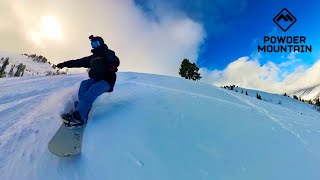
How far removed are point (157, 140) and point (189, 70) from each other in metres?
30.2

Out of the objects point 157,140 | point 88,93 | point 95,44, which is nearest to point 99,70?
point 95,44

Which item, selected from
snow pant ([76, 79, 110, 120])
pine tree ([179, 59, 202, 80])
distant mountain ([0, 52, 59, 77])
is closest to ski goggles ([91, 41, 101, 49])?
snow pant ([76, 79, 110, 120])

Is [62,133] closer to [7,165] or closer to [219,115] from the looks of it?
[7,165]

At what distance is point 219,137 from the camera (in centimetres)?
630

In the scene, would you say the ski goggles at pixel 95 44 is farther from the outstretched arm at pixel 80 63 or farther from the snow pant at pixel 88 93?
the snow pant at pixel 88 93

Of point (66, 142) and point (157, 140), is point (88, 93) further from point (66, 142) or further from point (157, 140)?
point (157, 140)

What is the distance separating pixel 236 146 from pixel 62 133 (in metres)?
3.02

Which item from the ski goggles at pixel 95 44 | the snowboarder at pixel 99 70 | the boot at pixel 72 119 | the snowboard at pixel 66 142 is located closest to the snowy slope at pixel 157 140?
the snowboard at pixel 66 142

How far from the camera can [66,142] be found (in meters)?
5.58

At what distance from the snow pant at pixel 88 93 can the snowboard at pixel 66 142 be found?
37 cm

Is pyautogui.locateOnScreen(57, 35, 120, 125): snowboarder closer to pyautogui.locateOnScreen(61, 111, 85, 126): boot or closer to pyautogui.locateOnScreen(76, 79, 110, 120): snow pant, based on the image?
pyautogui.locateOnScreen(76, 79, 110, 120): snow pant

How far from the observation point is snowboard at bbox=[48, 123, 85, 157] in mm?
5340

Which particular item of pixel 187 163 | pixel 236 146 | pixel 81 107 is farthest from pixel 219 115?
pixel 81 107

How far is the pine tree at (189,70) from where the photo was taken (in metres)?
35.5
